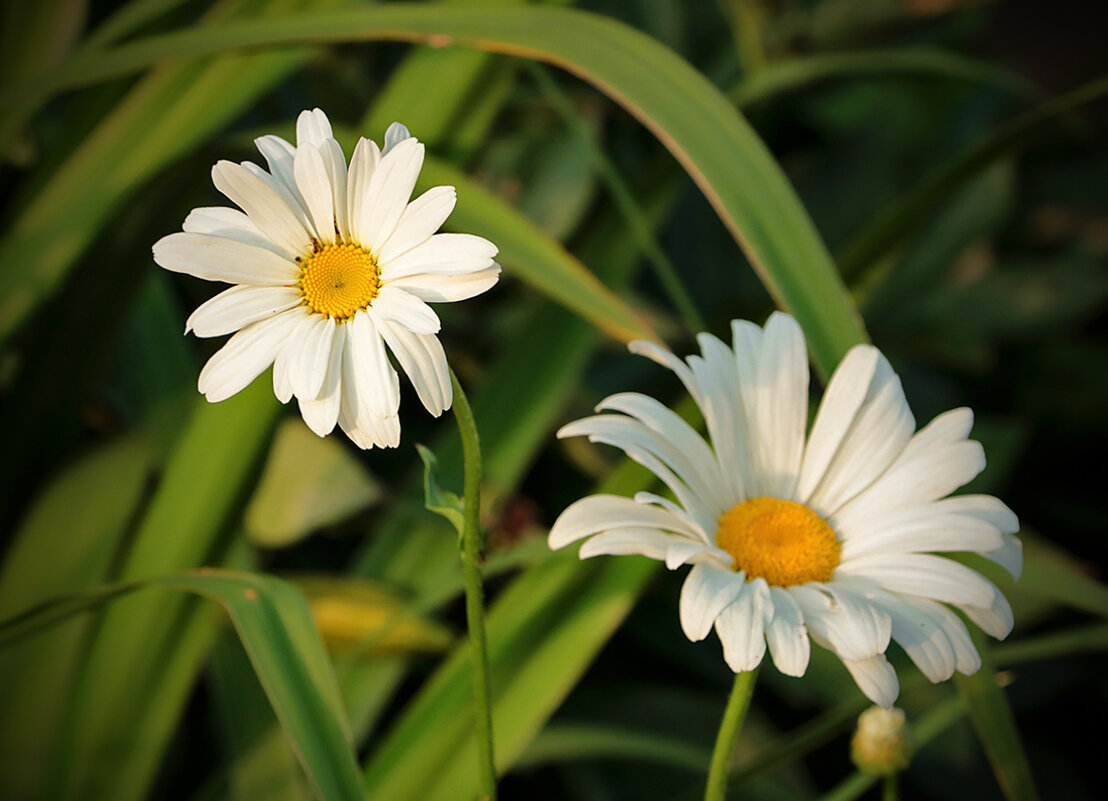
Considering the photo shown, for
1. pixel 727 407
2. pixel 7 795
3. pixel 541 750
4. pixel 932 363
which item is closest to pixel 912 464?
pixel 727 407

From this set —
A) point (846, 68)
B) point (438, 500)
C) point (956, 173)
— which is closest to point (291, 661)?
point (438, 500)

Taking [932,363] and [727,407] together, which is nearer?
[727,407]

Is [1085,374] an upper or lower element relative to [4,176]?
lower

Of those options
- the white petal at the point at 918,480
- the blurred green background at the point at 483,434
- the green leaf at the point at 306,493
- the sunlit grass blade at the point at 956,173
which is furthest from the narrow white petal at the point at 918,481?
the green leaf at the point at 306,493

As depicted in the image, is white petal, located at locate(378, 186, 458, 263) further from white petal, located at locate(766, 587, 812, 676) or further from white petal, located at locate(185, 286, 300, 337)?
white petal, located at locate(766, 587, 812, 676)

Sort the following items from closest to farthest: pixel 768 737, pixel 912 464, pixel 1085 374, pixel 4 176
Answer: pixel 912 464 < pixel 768 737 < pixel 4 176 < pixel 1085 374

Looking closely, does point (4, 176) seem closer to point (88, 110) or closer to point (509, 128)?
point (88, 110)

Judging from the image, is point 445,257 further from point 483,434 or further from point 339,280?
point 483,434

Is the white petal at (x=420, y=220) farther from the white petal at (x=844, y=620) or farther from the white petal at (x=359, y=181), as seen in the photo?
the white petal at (x=844, y=620)
